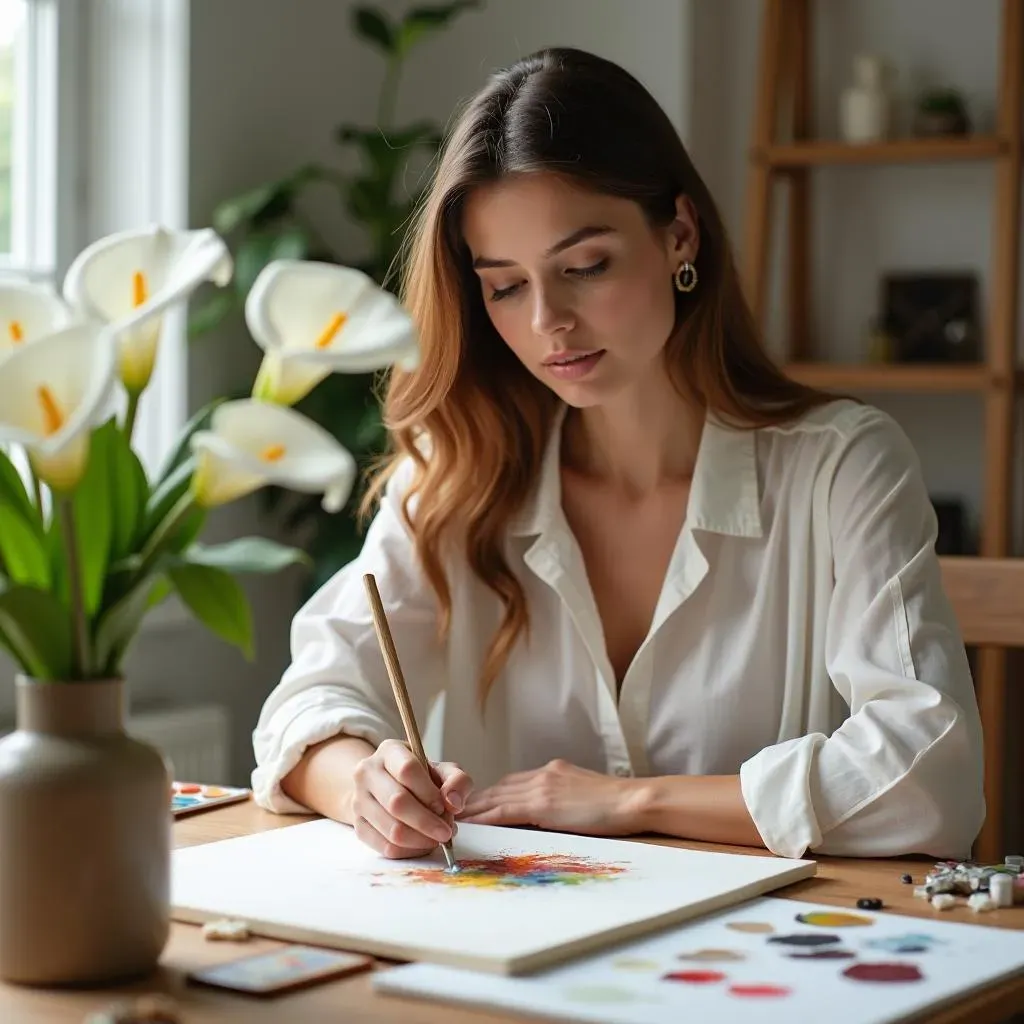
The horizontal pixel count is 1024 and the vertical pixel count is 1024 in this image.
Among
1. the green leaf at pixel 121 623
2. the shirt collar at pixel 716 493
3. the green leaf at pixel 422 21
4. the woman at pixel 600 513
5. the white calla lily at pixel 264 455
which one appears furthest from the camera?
the green leaf at pixel 422 21

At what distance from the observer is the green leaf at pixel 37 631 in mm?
928

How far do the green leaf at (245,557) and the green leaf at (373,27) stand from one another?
8.54 ft

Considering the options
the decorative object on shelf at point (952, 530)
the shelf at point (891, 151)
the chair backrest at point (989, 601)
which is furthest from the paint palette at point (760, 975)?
the shelf at point (891, 151)

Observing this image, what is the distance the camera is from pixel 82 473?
93 cm

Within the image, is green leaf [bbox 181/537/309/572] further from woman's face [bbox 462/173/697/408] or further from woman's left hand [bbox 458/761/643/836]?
woman's face [bbox 462/173/697/408]

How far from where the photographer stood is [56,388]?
905 mm

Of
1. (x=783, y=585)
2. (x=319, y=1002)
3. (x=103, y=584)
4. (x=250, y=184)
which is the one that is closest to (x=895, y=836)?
(x=783, y=585)

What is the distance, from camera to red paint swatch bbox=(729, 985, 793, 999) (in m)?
0.95

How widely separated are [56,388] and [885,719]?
89 cm

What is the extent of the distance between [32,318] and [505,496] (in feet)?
3.36

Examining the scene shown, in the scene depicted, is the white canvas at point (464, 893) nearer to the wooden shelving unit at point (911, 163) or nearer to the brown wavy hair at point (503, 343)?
the brown wavy hair at point (503, 343)

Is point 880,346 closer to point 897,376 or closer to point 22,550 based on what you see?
point 897,376

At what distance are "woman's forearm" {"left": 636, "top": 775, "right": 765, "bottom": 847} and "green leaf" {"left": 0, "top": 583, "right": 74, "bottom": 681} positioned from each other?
2.13 ft

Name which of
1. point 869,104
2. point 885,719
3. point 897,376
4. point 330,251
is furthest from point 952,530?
point 885,719
